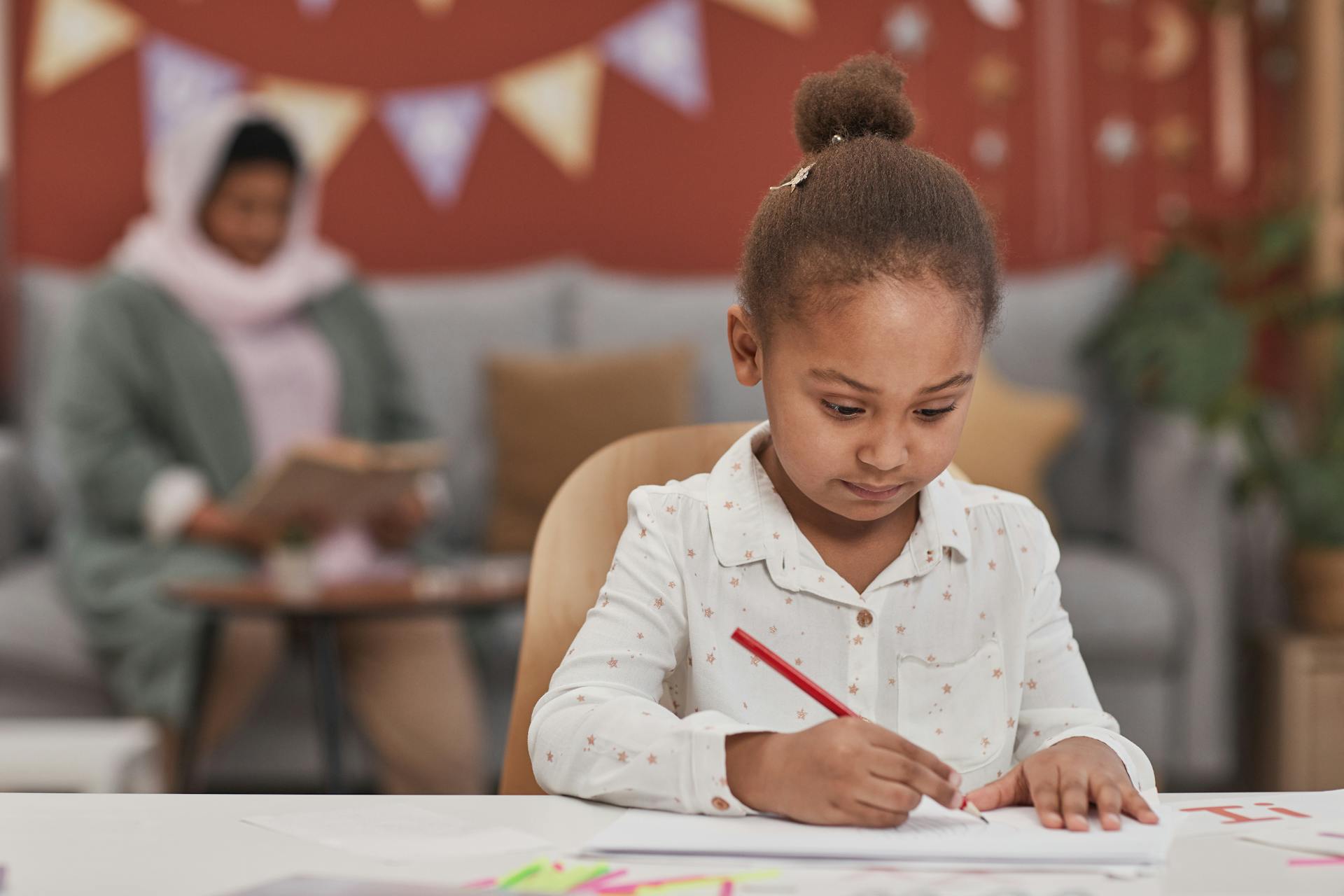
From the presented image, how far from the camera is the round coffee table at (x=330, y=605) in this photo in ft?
6.45

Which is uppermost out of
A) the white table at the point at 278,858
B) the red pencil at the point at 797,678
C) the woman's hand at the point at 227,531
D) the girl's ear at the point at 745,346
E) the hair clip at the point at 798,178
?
the hair clip at the point at 798,178

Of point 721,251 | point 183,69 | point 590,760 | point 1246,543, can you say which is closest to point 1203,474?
point 1246,543

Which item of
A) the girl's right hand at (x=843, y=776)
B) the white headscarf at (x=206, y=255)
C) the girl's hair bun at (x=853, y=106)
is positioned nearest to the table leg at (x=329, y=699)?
the white headscarf at (x=206, y=255)

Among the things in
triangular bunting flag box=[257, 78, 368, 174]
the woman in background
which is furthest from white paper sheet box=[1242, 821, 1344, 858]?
triangular bunting flag box=[257, 78, 368, 174]

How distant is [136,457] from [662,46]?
1.67 metres

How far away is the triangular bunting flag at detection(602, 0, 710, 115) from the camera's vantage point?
3.52 m

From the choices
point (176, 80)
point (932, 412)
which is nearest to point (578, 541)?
point (932, 412)

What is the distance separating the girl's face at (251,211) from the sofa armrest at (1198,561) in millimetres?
1696

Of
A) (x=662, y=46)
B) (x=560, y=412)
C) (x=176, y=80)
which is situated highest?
(x=662, y=46)

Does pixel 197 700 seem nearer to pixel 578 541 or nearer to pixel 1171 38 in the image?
pixel 578 541

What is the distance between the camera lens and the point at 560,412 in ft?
9.62

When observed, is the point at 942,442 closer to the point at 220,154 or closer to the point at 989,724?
the point at 989,724

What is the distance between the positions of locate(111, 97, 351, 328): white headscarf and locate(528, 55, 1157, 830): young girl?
1.92 metres

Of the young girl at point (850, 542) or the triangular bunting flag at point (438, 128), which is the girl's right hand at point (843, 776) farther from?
the triangular bunting flag at point (438, 128)
